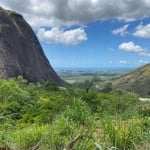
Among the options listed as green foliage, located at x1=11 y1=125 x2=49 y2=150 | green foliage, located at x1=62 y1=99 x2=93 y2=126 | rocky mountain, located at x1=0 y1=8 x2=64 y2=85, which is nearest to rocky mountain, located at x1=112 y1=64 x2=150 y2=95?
rocky mountain, located at x1=0 y1=8 x2=64 y2=85

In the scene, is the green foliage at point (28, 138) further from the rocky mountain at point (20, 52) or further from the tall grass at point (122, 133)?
the rocky mountain at point (20, 52)

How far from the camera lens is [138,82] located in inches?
6683

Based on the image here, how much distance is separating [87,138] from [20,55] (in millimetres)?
118143

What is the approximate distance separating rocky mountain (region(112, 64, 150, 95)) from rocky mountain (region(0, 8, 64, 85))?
37.1 meters

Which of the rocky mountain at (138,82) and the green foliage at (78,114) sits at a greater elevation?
the green foliage at (78,114)

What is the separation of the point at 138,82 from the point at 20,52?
64648mm

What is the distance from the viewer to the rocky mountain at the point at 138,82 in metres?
158

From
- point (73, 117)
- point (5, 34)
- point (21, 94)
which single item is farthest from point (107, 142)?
point (5, 34)

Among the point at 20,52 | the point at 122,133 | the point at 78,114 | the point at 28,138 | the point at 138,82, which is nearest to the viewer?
the point at 122,133

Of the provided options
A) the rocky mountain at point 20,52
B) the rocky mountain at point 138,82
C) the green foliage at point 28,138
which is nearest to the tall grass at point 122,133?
the green foliage at point 28,138

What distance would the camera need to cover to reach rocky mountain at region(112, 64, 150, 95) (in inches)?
6239

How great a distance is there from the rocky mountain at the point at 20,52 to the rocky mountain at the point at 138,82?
122 ft

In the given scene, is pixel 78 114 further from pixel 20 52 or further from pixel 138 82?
pixel 138 82

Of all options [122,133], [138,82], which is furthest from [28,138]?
[138,82]
